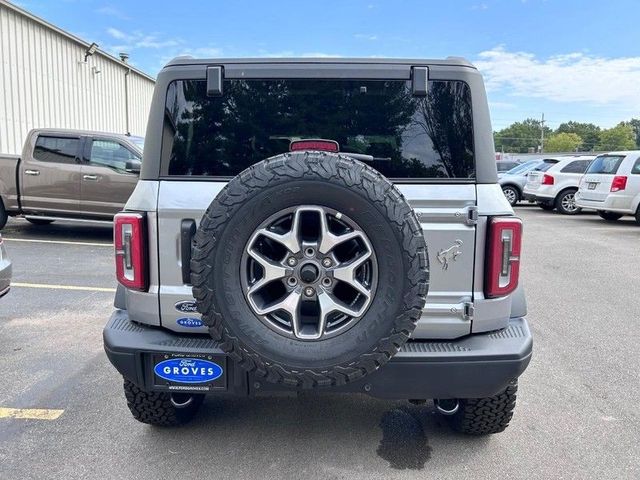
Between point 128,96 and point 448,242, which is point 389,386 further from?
point 128,96

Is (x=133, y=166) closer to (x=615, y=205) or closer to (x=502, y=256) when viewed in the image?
(x=502, y=256)

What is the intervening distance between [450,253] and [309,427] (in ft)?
4.74

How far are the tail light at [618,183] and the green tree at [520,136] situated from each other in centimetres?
7965

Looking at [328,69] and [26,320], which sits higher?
[328,69]

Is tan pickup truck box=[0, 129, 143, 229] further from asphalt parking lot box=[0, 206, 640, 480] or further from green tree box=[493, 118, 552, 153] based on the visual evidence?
green tree box=[493, 118, 552, 153]

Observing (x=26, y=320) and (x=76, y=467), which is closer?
(x=76, y=467)

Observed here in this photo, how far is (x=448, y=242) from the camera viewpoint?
2.51 meters

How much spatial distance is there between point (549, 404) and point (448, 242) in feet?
5.83

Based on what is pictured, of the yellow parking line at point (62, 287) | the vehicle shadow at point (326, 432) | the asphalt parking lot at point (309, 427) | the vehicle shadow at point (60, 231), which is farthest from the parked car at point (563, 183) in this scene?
the vehicle shadow at point (326, 432)

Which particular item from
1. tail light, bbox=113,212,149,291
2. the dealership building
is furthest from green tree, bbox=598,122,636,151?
tail light, bbox=113,212,149,291

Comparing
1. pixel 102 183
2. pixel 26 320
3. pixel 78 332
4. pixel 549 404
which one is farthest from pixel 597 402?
pixel 102 183

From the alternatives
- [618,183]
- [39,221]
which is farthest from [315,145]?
[618,183]

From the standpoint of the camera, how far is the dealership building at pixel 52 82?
1386 centimetres

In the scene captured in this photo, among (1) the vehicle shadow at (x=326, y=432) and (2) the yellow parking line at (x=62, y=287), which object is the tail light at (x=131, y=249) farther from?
(2) the yellow parking line at (x=62, y=287)
